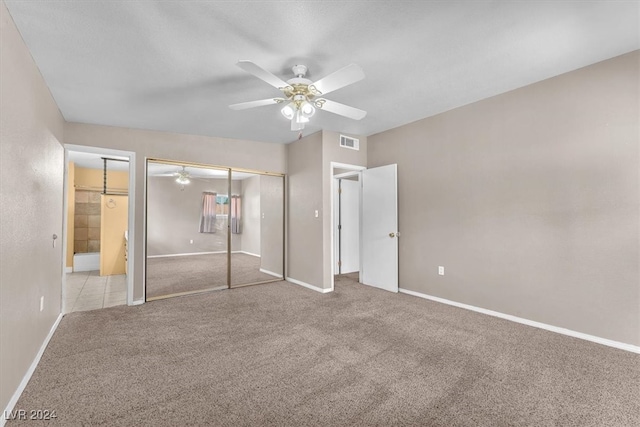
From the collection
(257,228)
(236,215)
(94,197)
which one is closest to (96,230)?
(94,197)

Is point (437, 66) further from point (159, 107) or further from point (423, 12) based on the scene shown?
point (159, 107)

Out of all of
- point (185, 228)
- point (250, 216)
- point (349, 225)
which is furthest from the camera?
point (250, 216)

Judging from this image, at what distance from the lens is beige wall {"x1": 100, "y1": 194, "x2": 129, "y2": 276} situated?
612 centimetres

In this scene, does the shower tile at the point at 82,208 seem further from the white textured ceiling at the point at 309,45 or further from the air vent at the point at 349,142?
the air vent at the point at 349,142

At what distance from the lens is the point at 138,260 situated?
13.8ft

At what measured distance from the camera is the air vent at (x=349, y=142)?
4.90 meters

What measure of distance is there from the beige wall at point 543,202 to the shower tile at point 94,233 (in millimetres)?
7467

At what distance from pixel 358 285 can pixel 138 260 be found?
3.48 m

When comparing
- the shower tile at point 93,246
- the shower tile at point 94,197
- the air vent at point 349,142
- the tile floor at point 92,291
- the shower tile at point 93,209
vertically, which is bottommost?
the tile floor at point 92,291

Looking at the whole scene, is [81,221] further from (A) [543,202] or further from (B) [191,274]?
(A) [543,202]

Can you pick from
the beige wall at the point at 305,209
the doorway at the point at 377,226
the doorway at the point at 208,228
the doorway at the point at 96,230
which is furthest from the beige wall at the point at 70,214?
the doorway at the point at 377,226

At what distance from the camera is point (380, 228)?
485 cm

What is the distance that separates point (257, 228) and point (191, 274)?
177 centimetres

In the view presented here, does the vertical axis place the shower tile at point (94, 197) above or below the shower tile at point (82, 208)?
above
